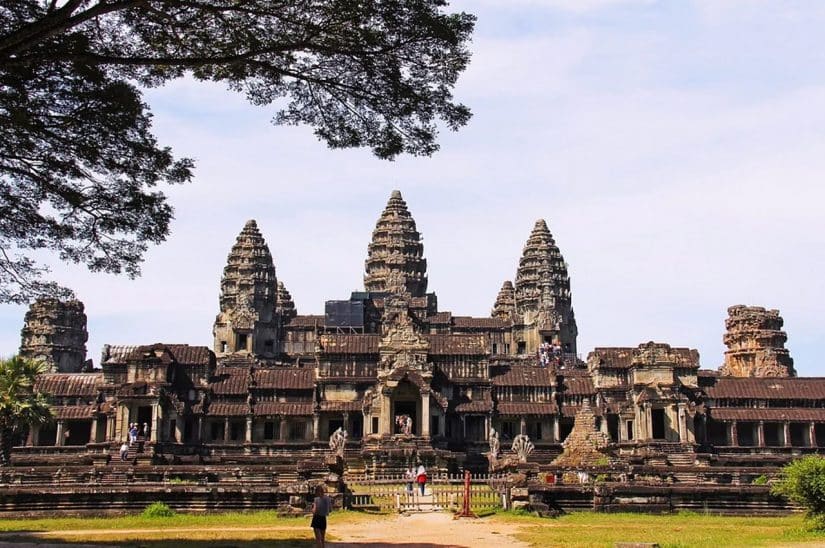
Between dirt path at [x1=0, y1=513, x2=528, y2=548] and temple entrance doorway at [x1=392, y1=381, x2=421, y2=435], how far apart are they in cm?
3184

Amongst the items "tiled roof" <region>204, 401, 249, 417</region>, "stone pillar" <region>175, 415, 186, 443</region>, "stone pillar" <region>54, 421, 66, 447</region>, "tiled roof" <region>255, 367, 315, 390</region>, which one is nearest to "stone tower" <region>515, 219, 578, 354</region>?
"tiled roof" <region>255, 367, 315, 390</region>

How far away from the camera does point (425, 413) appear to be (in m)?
58.6

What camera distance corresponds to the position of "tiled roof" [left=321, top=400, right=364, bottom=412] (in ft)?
200

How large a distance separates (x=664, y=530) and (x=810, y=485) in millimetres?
3900

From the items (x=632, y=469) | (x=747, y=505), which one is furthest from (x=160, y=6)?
(x=632, y=469)

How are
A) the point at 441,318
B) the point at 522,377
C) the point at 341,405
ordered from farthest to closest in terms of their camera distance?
the point at 441,318 < the point at 522,377 < the point at 341,405

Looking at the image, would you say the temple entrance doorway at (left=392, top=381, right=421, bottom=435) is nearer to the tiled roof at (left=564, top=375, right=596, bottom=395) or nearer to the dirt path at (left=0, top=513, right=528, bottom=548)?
the tiled roof at (left=564, top=375, right=596, bottom=395)

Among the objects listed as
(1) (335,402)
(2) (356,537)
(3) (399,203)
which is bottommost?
(2) (356,537)

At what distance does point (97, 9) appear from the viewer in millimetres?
14594

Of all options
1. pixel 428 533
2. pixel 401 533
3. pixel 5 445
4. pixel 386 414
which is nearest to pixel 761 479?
pixel 428 533

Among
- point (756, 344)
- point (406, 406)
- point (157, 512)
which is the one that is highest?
point (756, 344)

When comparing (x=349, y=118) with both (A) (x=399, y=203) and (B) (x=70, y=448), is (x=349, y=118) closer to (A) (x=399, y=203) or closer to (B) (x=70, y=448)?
(B) (x=70, y=448)

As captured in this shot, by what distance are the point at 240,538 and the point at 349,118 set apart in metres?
10.4

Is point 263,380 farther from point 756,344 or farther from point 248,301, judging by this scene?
point 756,344
